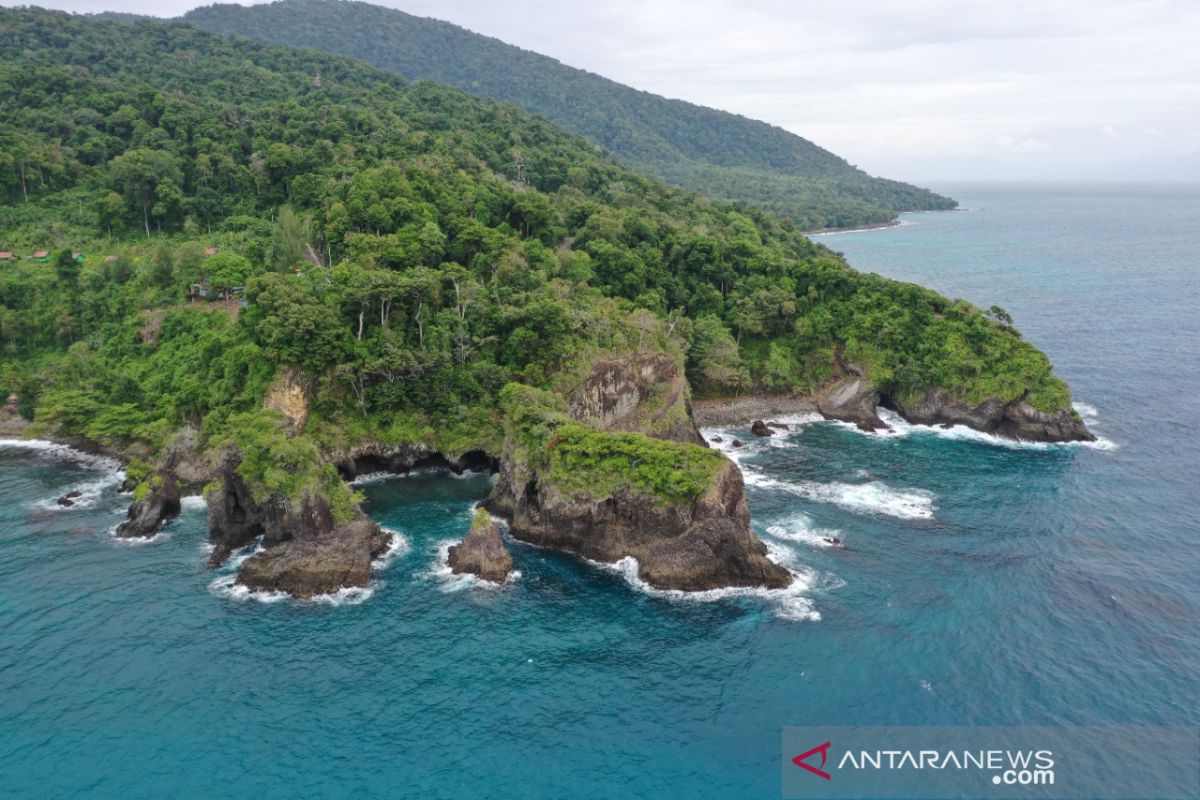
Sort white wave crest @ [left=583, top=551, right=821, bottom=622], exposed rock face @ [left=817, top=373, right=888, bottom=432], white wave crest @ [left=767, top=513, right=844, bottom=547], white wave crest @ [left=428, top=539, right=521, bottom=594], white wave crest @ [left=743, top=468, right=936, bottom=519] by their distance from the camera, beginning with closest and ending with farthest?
1. white wave crest @ [left=583, top=551, right=821, bottom=622]
2. white wave crest @ [left=428, top=539, right=521, bottom=594]
3. white wave crest @ [left=767, top=513, right=844, bottom=547]
4. white wave crest @ [left=743, top=468, right=936, bottom=519]
5. exposed rock face @ [left=817, top=373, right=888, bottom=432]

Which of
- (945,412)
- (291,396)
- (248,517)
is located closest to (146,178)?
(291,396)

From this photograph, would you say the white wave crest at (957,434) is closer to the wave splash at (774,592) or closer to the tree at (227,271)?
the wave splash at (774,592)

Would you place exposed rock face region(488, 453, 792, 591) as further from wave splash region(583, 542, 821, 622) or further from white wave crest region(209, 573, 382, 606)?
white wave crest region(209, 573, 382, 606)

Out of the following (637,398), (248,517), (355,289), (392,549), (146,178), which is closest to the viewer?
(392,549)

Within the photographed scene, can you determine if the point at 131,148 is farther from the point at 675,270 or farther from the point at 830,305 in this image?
the point at 830,305

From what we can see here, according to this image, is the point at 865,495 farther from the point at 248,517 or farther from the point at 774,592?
the point at 248,517

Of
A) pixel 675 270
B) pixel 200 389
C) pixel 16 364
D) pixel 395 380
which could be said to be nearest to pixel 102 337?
pixel 16 364

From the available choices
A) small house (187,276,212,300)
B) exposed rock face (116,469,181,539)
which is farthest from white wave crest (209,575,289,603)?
small house (187,276,212,300)
